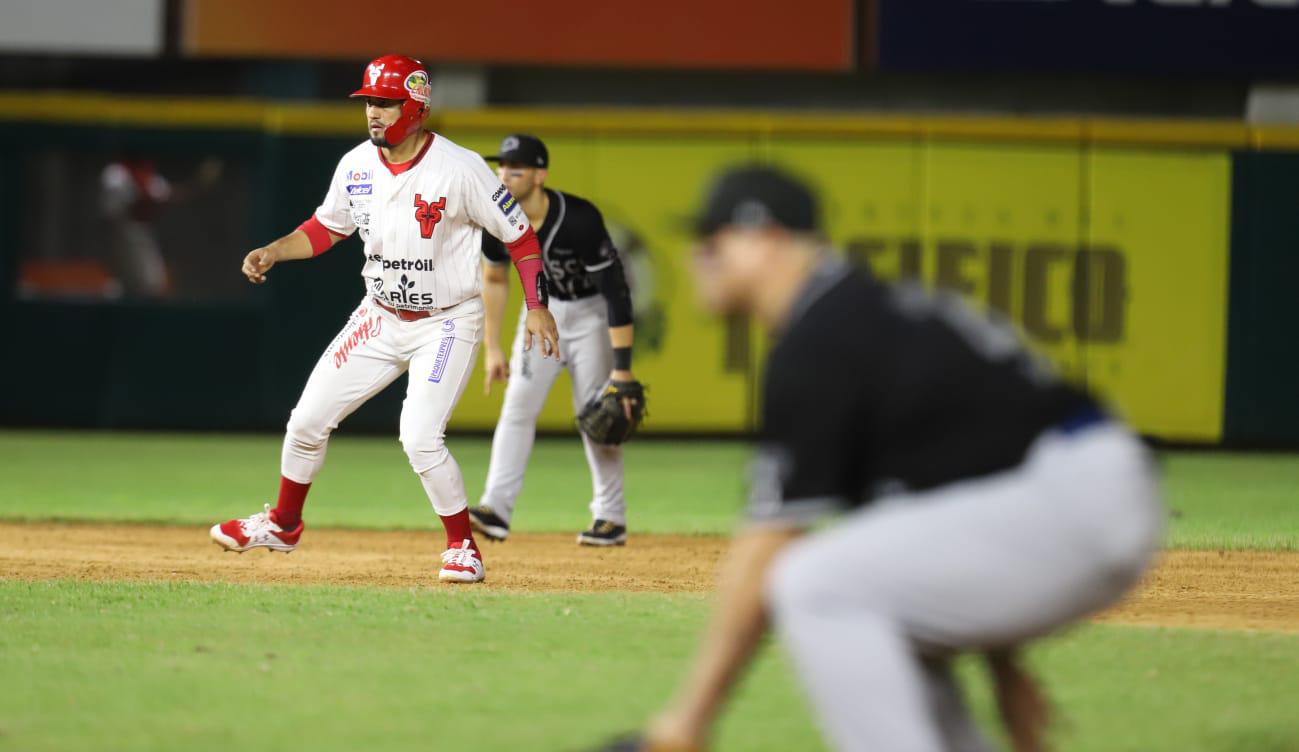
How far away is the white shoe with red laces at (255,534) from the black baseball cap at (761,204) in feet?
14.5

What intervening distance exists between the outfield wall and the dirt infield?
18.9 feet

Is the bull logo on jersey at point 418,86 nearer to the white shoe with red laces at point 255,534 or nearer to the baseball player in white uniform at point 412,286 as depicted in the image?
the baseball player in white uniform at point 412,286

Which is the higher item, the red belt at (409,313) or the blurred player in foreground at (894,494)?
the blurred player in foreground at (894,494)

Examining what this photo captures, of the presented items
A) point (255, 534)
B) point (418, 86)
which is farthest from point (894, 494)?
point (255, 534)

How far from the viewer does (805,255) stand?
10.6 feet

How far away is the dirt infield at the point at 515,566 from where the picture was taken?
689cm

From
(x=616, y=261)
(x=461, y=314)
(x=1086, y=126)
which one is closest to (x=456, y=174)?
(x=461, y=314)

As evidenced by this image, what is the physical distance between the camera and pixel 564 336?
8.84 meters

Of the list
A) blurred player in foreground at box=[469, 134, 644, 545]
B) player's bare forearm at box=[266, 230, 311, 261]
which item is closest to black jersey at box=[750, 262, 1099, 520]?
player's bare forearm at box=[266, 230, 311, 261]

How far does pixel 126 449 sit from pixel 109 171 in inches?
107

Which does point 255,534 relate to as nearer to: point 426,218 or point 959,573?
point 426,218

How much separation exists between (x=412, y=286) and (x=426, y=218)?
0.28 metres

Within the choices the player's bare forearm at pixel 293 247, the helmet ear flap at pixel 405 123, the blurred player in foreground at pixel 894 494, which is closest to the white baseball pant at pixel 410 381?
the player's bare forearm at pixel 293 247

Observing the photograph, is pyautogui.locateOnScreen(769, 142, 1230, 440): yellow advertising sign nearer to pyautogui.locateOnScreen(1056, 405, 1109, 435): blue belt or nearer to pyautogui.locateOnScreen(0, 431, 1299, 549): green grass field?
pyautogui.locateOnScreen(0, 431, 1299, 549): green grass field
